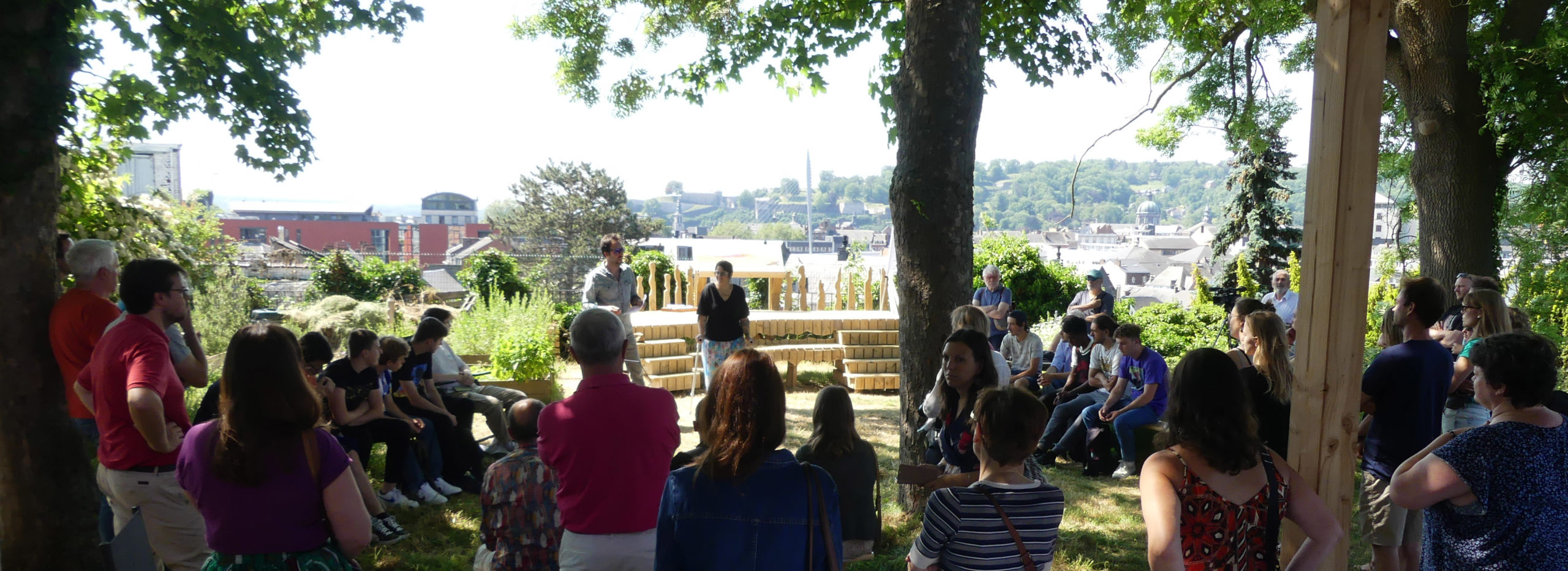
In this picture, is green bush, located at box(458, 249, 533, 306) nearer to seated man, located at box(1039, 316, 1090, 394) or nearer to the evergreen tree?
seated man, located at box(1039, 316, 1090, 394)

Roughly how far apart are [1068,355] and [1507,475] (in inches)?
230

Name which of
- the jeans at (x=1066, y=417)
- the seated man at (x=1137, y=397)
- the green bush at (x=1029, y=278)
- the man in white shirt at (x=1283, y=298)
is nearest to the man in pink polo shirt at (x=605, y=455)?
the seated man at (x=1137, y=397)

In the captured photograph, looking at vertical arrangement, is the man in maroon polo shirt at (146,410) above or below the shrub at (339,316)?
above

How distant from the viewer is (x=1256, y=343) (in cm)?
416

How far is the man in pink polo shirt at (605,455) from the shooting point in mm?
2709

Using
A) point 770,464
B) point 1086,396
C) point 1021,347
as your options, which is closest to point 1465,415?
point 1086,396

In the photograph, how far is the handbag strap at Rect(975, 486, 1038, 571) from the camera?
94.8 inches

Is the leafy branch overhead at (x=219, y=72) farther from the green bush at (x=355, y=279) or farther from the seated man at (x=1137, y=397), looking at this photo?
the green bush at (x=355, y=279)

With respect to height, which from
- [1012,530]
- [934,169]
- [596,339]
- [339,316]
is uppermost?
[934,169]

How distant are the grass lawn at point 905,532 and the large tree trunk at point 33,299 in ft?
4.54

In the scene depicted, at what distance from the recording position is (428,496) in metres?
5.89

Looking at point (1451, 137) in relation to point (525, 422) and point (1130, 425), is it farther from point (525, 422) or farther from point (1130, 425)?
point (525, 422)

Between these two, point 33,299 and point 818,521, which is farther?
point 33,299

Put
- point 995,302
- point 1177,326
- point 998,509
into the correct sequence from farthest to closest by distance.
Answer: point 1177,326, point 995,302, point 998,509
